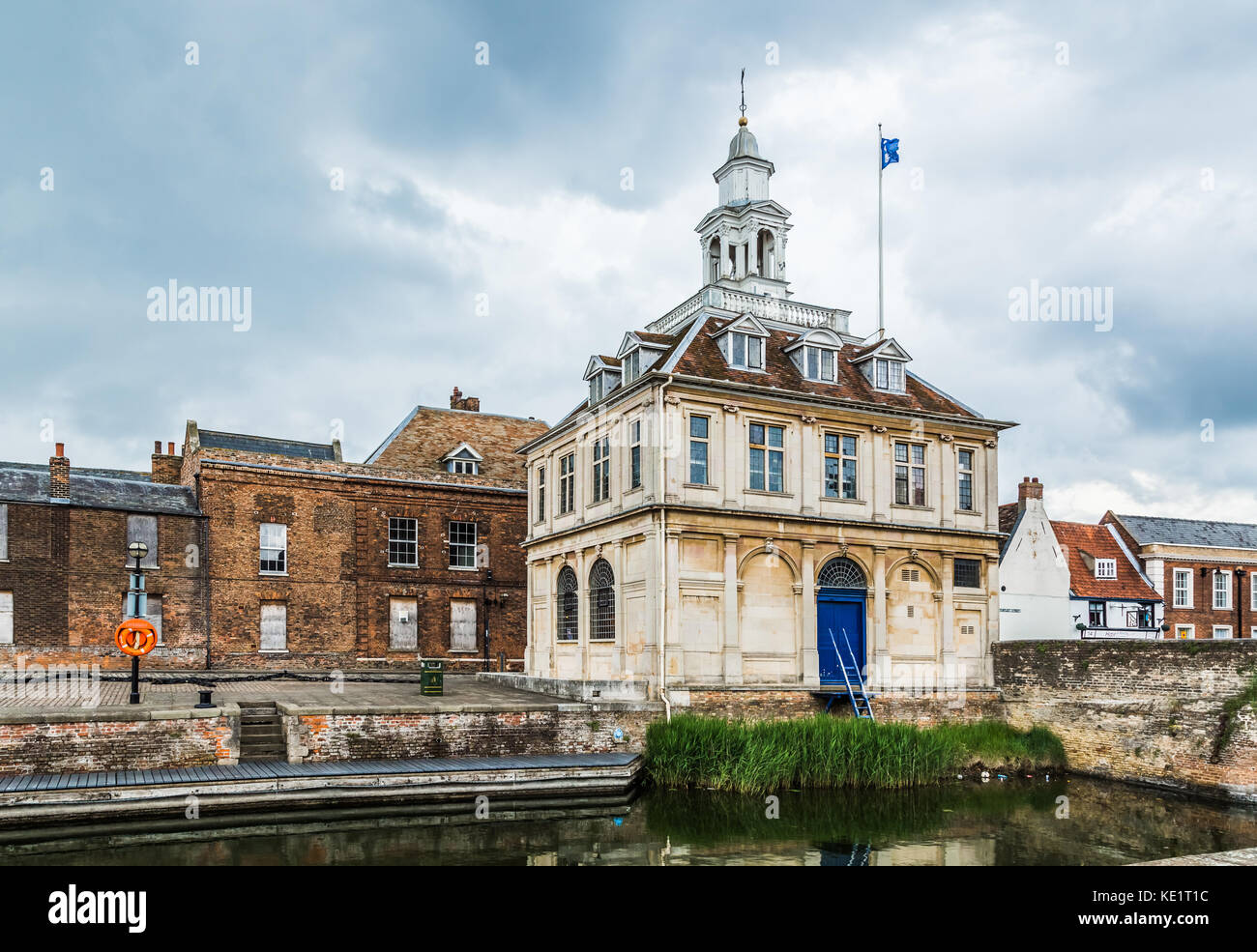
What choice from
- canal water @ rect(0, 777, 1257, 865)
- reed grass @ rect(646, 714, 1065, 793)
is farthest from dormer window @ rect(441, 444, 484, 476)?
canal water @ rect(0, 777, 1257, 865)

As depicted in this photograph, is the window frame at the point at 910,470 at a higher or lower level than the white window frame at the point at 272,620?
higher

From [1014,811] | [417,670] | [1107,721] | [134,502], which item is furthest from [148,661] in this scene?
[1107,721]

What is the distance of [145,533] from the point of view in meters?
31.8

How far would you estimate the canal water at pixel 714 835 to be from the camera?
1463cm

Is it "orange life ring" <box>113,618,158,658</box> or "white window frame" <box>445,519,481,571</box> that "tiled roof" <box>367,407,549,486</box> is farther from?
"orange life ring" <box>113,618,158,658</box>

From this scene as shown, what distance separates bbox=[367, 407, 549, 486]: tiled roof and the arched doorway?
15263 millimetres

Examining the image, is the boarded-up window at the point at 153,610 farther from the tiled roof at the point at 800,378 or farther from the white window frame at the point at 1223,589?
the white window frame at the point at 1223,589

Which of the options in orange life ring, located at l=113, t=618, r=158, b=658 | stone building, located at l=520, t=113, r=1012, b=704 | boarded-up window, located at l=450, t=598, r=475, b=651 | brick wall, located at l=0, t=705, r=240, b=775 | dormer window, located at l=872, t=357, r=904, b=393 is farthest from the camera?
boarded-up window, located at l=450, t=598, r=475, b=651

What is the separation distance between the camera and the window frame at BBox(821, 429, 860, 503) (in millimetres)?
27172

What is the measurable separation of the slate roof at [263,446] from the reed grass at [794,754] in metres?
21.4

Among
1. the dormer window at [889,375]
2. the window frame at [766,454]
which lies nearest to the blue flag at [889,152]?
the dormer window at [889,375]

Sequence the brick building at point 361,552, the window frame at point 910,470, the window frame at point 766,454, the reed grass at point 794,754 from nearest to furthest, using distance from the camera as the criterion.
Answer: the reed grass at point 794,754, the window frame at point 766,454, the window frame at point 910,470, the brick building at point 361,552

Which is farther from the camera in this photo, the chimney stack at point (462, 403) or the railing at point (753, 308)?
the chimney stack at point (462, 403)

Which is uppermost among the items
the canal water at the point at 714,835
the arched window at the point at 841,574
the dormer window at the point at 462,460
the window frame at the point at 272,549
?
the dormer window at the point at 462,460
